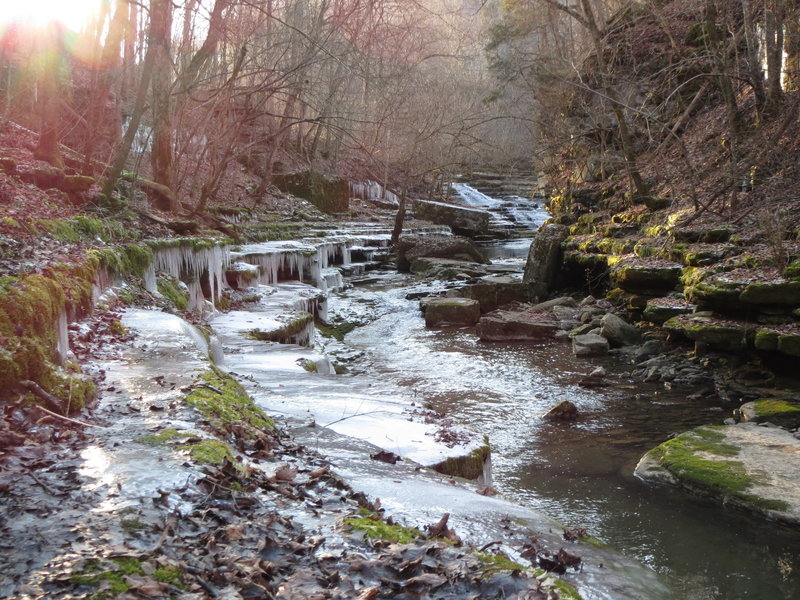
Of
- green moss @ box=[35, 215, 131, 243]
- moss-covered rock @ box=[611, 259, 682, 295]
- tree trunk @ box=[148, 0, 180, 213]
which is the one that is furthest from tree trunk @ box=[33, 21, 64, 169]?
moss-covered rock @ box=[611, 259, 682, 295]

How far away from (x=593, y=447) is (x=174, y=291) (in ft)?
19.1

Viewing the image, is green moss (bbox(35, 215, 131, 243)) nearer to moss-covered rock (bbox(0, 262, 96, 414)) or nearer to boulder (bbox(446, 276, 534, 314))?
moss-covered rock (bbox(0, 262, 96, 414))

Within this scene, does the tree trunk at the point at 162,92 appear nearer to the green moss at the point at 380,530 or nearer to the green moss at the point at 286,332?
the green moss at the point at 286,332

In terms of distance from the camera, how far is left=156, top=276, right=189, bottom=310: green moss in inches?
343

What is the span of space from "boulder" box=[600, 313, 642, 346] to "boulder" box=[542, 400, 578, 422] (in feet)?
11.6

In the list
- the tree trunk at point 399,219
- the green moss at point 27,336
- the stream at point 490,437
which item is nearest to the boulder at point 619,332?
the stream at point 490,437

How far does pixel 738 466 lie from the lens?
544cm

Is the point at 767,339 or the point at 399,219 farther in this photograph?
the point at 399,219

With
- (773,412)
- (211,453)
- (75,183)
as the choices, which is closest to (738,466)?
(773,412)

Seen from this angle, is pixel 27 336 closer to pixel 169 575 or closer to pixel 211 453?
pixel 211 453

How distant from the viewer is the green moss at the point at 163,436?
316 centimetres

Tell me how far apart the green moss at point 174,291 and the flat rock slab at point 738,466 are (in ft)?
20.1

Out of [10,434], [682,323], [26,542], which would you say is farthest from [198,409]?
[682,323]

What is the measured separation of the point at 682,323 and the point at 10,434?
8.13m
